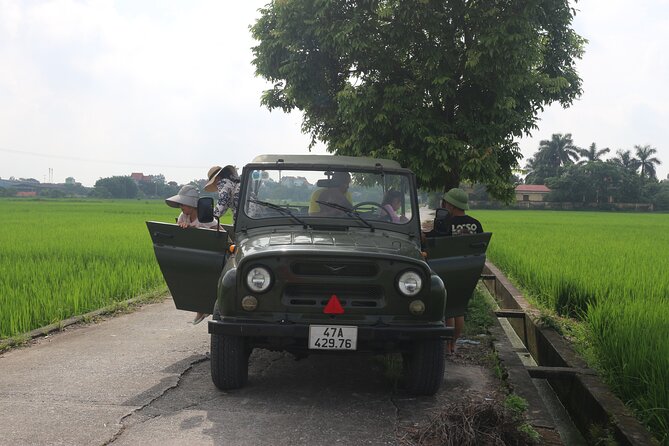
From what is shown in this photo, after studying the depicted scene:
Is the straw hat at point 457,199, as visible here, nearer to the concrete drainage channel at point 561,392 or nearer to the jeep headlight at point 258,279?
the concrete drainage channel at point 561,392

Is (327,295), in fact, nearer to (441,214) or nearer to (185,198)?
(441,214)

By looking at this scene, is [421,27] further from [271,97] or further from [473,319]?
[473,319]

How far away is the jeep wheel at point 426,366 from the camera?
4445mm

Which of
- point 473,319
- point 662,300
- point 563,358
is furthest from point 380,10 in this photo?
point 563,358

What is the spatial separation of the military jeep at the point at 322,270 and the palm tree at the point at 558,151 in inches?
4246

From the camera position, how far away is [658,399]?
12.2ft

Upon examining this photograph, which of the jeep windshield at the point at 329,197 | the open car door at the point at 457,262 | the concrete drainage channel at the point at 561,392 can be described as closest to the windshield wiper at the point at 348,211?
the jeep windshield at the point at 329,197

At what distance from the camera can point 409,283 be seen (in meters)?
4.25

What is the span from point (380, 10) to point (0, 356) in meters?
8.96

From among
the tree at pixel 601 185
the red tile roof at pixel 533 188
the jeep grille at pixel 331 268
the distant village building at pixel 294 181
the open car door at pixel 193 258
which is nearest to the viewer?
the jeep grille at pixel 331 268

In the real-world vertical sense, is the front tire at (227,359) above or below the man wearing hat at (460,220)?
below

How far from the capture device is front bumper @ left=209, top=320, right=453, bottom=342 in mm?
4133

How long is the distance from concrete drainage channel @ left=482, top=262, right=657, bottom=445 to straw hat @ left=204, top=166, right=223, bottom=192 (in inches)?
125

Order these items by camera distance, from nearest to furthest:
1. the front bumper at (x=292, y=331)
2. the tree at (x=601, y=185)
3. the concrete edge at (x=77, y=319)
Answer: the front bumper at (x=292, y=331) → the concrete edge at (x=77, y=319) → the tree at (x=601, y=185)
